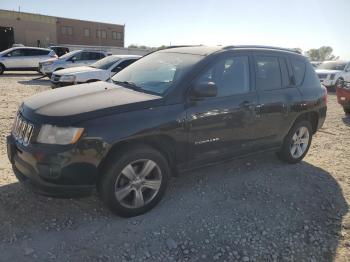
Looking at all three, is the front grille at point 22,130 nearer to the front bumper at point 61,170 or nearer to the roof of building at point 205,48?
the front bumper at point 61,170

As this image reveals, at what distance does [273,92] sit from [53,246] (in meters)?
3.46

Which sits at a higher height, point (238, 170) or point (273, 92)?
point (273, 92)

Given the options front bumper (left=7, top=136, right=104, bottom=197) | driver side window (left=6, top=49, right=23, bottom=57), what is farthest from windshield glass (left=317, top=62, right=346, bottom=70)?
front bumper (left=7, top=136, right=104, bottom=197)

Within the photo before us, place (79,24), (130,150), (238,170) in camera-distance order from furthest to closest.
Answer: (79,24), (238,170), (130,150)

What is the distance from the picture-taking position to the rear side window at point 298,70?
549 centimetres

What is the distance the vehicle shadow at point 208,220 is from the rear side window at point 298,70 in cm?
166

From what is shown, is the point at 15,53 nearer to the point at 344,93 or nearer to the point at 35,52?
the point at 35,52

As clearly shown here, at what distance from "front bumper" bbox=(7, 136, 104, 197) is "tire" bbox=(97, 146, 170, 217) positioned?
0.57 ft

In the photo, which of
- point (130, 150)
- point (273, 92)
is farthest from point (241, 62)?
point (130, 150)

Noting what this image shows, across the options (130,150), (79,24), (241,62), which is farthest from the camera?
(79,24)

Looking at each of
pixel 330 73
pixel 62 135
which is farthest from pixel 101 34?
pixel 62 135

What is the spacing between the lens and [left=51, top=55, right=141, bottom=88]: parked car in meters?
11.3

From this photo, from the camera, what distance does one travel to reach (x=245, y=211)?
4.14 m

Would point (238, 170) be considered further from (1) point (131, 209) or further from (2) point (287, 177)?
(1) point (131, 209)
